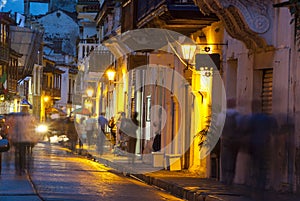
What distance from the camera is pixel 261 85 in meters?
18.8

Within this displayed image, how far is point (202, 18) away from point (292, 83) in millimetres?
5538

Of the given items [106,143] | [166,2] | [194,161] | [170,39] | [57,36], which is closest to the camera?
[166,2]

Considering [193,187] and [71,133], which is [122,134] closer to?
[71,133]

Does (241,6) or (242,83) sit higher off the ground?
(241,6)

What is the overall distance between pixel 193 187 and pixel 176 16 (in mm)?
5078

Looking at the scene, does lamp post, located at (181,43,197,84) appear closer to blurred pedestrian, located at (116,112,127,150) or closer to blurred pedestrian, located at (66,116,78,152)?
blurred pedestrian, located at (116,112,127,150)

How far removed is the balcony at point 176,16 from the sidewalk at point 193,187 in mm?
4045

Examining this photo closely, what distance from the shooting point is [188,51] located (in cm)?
2277

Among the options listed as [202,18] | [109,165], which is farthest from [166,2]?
[109,165]

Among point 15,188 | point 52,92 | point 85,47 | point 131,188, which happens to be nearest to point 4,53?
point 85,47

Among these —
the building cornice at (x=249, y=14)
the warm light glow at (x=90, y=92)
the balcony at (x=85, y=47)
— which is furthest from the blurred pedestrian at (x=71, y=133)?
the building cornice at (x=249, y=14)

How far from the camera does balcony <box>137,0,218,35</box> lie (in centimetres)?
2109

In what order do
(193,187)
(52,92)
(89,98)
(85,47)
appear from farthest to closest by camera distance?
(52,92) < (89,98) < (85,47) < (193,187)

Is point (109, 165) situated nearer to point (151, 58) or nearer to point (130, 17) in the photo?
point (151, 58)
